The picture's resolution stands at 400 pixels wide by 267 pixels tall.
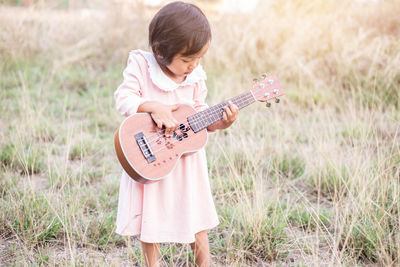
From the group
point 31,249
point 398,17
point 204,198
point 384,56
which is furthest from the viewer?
point 398,17

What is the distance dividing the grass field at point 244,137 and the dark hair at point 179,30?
0.94 metres

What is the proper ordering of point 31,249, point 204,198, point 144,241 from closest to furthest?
1. point 144,241
2. point 204,198
3. point 31,249

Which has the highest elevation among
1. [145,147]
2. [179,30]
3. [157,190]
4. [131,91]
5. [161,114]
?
[179,30]

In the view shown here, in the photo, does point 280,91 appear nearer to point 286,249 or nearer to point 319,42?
point 286,249

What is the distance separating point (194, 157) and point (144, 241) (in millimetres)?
456

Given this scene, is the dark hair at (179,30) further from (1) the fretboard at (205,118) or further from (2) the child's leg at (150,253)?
(2) the child's leg at (150,253)

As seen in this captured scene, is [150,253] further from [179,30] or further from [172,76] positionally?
[179,30]

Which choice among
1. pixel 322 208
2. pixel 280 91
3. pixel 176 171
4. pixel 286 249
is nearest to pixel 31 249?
pixel 176 171

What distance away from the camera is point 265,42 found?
17.1 ft

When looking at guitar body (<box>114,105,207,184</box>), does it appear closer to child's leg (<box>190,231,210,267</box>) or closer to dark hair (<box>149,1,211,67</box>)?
dark hair (<box>149,1,211,67</box>)

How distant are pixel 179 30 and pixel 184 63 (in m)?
0.16

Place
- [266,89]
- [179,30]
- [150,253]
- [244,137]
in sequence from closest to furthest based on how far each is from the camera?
[179,30]
[150,253]
[266,89]
[244,137]

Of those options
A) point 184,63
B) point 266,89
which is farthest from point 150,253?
point 266,89

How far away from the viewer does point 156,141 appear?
1.68 m
